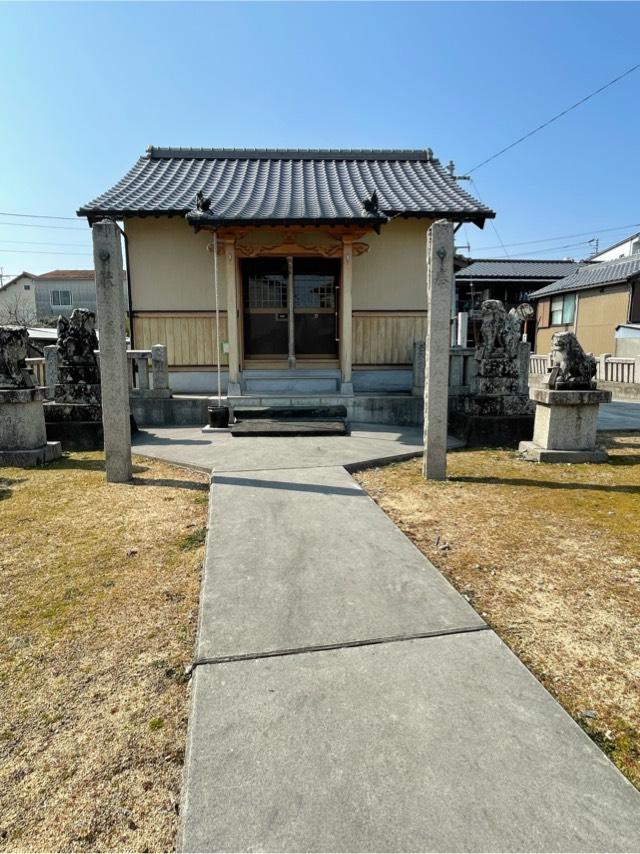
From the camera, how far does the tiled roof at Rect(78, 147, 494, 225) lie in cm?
944

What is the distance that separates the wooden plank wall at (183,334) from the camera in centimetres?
1031

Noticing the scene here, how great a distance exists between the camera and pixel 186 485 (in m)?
5.08

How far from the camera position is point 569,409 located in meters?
6.10

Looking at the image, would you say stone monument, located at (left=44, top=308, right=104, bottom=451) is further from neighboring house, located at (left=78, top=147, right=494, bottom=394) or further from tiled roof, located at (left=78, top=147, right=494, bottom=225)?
tiled roof, located at (left=78, top=147, right=494, bottom=225)

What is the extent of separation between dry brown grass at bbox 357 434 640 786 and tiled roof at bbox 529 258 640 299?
20363 millimetres

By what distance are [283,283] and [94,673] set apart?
9589mm

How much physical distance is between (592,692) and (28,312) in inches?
1957

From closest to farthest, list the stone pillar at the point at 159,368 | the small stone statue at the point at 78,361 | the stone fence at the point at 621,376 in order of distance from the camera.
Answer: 1. the small stone statue at the point at 78,361
2. the stone pillar at the point at 159,368
3. the stone fence at the point at 621,376

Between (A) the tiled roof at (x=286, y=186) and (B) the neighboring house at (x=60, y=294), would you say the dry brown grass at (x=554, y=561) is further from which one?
(B) the neighboring house at (x=60, y=294)

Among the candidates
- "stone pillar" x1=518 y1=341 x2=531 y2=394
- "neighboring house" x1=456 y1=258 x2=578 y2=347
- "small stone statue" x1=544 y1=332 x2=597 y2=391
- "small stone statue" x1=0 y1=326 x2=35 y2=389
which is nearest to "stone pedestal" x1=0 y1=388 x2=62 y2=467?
"small stone statue" x1=0 y1=326 x2=35 y2=389

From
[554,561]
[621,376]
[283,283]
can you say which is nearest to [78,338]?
[283,283]

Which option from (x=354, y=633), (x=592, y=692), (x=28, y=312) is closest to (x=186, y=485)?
(x=354, y=633)

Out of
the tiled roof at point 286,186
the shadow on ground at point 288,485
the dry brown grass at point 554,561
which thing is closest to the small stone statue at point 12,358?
the shadow on ground at point 288,485

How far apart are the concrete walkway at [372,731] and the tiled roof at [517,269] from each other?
28879mm
